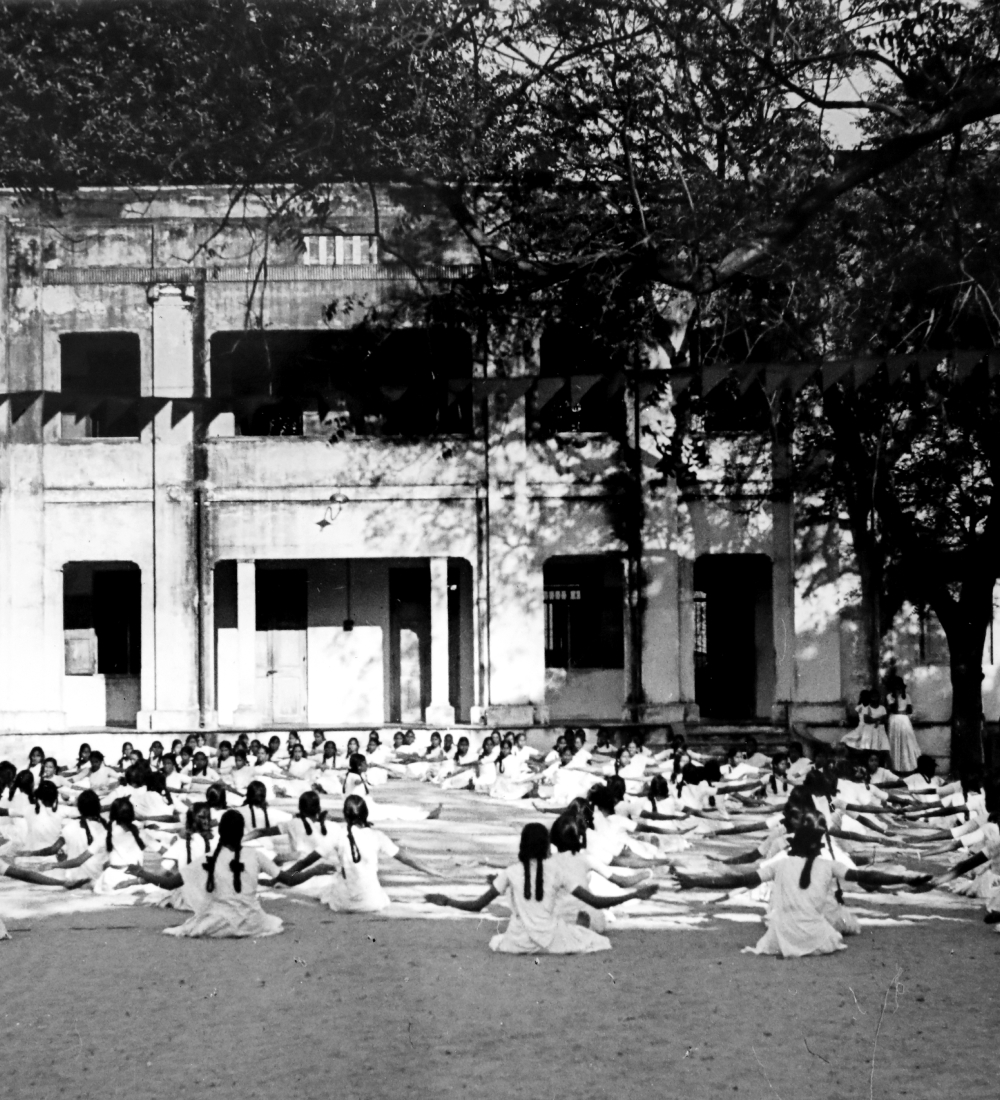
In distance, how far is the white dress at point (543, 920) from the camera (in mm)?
11219

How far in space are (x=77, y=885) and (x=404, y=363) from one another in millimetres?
14674

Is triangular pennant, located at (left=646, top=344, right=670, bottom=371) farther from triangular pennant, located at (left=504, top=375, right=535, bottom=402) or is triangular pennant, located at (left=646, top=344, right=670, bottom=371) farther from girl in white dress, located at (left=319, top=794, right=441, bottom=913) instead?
girl in white dress, located at (left=319, top=794, right=441, bottom=913)

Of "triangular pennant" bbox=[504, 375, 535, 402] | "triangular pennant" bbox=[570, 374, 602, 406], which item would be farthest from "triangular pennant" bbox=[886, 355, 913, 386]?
"triangular pennant" bbox=[504, 375, 535, 402]

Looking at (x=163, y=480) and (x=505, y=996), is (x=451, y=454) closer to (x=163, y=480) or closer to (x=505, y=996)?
(x=163, y=480)

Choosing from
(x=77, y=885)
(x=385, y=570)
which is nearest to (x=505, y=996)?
(x=77, y=885)

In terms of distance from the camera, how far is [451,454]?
87.8 ft

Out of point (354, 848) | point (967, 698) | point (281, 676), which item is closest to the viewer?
point (354, 848)

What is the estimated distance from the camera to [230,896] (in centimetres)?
1198

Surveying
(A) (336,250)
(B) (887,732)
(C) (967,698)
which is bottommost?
(B) (887,732)

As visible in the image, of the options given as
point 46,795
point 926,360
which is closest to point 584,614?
point 926,360

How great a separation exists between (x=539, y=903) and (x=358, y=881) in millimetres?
2219

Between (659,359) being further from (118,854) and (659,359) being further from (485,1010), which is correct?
(485,1010)

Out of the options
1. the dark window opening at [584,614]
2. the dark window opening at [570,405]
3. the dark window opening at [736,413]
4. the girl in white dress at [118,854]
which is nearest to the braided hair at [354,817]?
the girl in white dress at [118,854]

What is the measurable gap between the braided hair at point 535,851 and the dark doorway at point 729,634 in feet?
56.9
